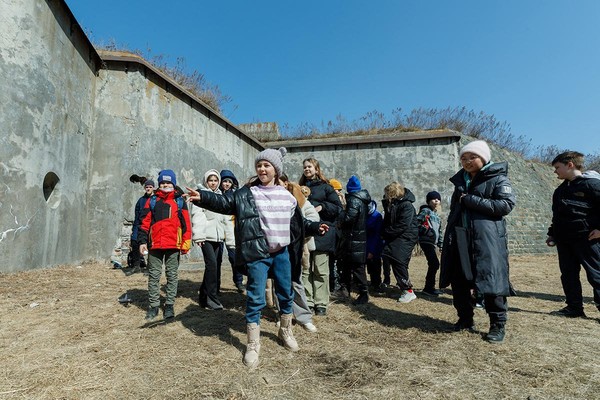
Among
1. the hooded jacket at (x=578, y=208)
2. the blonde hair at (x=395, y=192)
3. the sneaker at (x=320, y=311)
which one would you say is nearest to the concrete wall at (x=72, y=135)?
the sneaker at (x=320, y=311)

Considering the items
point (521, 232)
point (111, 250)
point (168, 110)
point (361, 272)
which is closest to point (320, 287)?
point (361, 272)

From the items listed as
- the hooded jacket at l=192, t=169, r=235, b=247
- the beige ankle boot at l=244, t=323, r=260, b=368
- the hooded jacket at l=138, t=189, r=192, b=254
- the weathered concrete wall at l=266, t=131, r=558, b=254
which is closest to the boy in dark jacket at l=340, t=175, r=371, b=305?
the hooded jacket at l=192, t=169, r=235, b=247

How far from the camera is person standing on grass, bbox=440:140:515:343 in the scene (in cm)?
334

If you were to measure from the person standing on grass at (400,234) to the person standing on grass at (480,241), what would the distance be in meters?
1.59

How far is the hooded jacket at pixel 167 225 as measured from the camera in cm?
409

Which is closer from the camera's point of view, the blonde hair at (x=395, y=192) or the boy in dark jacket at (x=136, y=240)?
the blonde hair at (x=395, y=192)

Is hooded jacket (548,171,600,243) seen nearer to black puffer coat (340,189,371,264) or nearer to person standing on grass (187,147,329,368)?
black puffer coat (340,189,371,264)

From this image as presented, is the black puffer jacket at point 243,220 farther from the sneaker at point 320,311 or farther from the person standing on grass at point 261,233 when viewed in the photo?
the sneaker at point 320,311

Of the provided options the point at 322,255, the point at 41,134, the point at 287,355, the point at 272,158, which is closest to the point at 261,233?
the point at 272,158

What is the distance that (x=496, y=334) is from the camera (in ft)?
11.0

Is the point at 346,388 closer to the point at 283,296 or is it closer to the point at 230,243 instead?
the point at 283,296

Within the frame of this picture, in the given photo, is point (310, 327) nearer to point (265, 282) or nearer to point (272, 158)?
point (265, 282)

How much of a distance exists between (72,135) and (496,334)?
8135mm

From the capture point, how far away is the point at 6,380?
253cm
